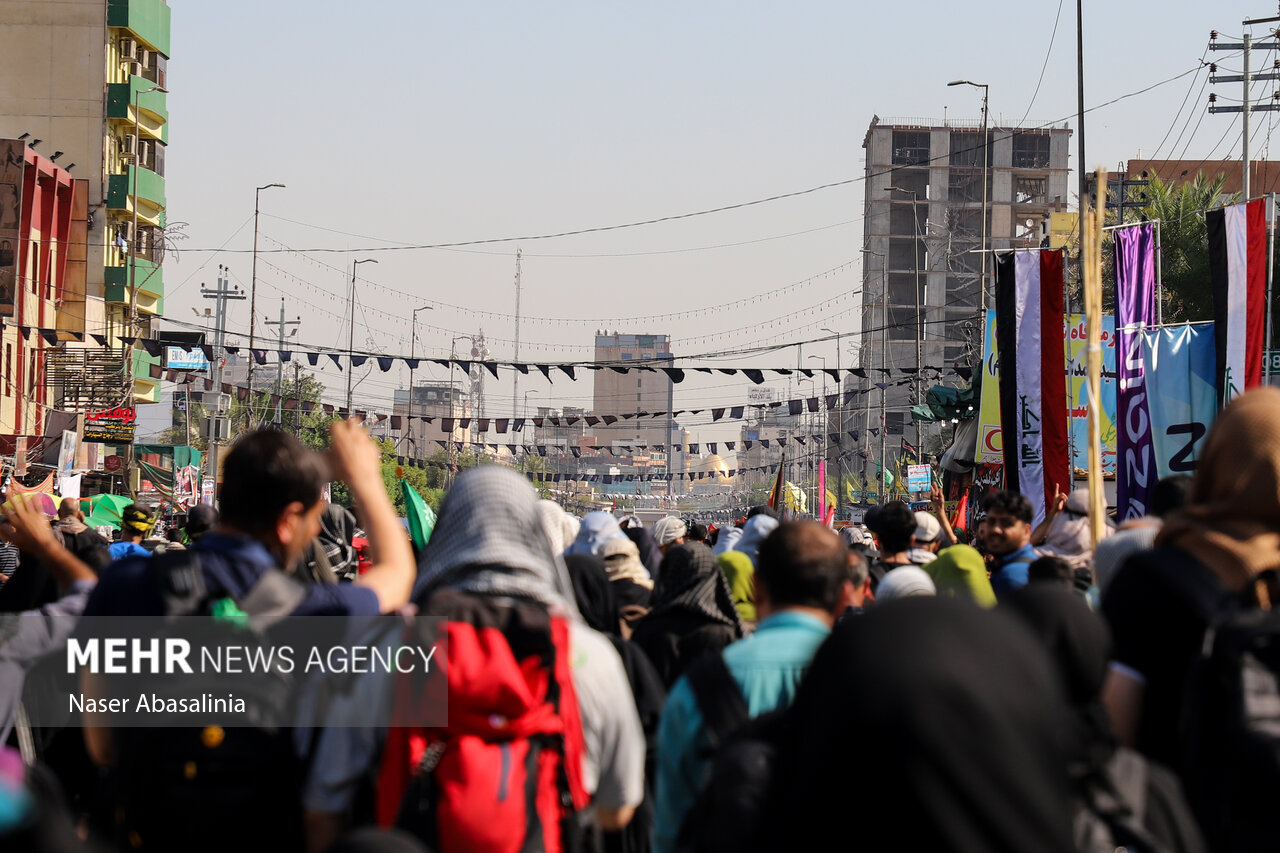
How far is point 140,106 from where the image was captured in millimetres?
48438

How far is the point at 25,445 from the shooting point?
37.5 m

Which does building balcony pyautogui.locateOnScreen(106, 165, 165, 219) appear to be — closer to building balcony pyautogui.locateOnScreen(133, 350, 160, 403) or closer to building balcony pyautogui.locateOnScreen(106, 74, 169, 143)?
building balcony pyautogui.locateOnScreen(106, 74, 169, 143)

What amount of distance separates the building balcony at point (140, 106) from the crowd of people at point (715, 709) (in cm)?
4637

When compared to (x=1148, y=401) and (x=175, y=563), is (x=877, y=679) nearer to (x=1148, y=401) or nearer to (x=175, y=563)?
(x=175, y=563)

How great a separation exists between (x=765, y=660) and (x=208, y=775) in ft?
4.48

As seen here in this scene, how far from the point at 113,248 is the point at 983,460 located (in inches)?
1363

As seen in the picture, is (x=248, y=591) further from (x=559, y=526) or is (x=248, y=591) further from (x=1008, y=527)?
(x=1008, y=527)

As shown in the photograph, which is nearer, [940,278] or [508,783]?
[508,783]

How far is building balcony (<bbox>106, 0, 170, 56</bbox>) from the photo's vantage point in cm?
4688

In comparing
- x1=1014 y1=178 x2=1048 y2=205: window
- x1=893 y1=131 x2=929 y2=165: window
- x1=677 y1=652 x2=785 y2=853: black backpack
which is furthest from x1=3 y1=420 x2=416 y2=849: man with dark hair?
x1=1014 y1=178 x2=1048 y2=205: window

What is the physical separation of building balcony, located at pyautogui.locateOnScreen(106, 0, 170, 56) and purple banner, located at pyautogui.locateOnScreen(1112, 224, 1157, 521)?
4072 centimetres

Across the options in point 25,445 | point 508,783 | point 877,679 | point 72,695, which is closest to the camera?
point 877,679

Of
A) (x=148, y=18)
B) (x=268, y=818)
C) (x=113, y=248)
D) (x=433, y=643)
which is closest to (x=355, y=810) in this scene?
(x=268, y=818)

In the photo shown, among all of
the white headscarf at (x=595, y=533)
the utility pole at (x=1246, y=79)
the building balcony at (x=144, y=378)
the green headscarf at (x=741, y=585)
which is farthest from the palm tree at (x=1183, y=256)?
the building balcony at (x=144, y=378)
